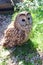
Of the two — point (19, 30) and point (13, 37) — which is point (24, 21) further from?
point (13, 37)

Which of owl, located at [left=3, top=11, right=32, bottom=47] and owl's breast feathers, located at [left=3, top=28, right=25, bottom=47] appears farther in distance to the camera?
owl's breast feathers, located at [left=3, top=28, right=25, bottom=47]

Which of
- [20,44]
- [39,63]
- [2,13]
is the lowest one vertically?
[39,63]

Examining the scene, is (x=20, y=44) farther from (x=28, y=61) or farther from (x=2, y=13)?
(x=2, y=13)

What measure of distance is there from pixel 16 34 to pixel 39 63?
1.74ft


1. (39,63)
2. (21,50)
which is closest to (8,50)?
(21,50)

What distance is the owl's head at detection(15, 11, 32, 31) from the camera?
11.2 ft

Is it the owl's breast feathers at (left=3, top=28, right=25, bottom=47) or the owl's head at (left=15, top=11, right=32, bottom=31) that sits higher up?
the owl's head at (left=15, top=11, right=32, bottom=31)

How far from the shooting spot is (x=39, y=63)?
345 centimetres

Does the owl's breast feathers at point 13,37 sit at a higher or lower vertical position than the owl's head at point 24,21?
lower

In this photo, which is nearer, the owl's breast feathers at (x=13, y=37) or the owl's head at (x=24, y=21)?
the owl's head at (x=24, y=21)

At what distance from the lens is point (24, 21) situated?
3.43 m

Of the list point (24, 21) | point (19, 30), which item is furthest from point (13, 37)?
point (24, 21)

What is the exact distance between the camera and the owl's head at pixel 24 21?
341cm

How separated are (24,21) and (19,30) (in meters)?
0.18
